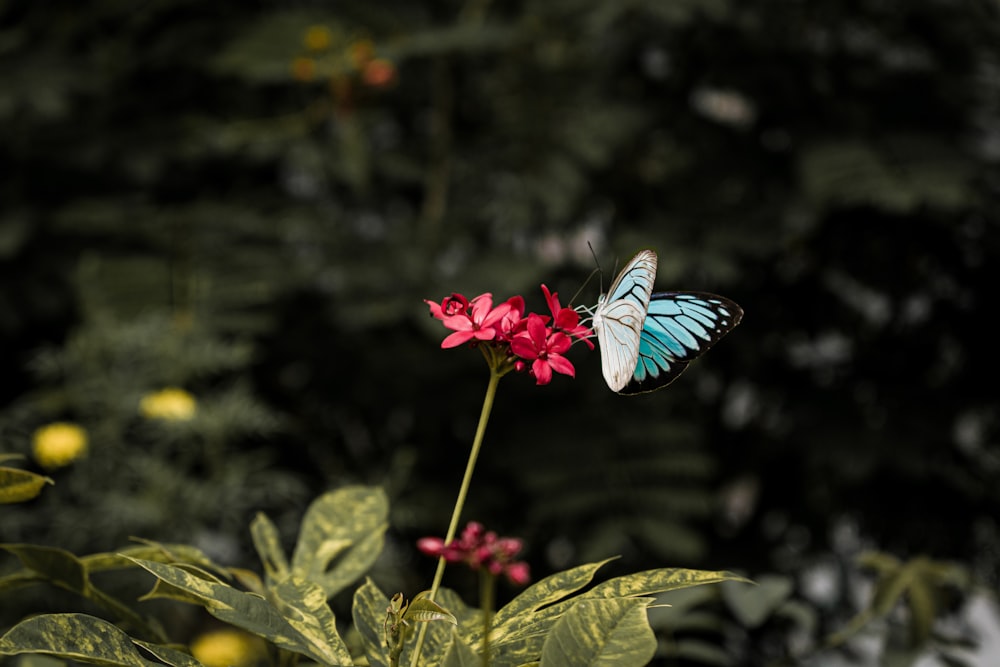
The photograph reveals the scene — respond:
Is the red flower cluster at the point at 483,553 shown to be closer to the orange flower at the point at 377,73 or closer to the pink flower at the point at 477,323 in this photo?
the pink flower at the point at 477,323

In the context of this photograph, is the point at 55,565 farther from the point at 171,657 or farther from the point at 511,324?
the point at 511,324

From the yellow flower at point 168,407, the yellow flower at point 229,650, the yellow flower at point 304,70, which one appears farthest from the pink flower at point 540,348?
the yellow flower at point 304,70

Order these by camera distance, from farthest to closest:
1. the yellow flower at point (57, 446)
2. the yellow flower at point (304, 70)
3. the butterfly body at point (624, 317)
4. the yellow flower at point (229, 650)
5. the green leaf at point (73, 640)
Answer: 1. the yellow flower at point (304, 70)
2. the yellow flower at point (57, 446)
3. the yellow flower at point (229, 650)
4. the butterfly body at point (624, 317)
5. the green leaf at point (73, 640)

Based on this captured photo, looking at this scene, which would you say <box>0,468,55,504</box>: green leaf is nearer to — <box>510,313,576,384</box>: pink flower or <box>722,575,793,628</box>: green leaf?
<box>510,313,576,384</box>: pink flower

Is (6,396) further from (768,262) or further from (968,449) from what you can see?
(968,449)

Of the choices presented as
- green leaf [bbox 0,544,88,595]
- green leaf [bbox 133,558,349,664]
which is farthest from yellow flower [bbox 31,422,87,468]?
green leaf [bbox 133,558,349,664]

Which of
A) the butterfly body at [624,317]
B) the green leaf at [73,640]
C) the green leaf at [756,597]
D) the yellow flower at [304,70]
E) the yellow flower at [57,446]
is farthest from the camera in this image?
the yellow flower at [304,70]

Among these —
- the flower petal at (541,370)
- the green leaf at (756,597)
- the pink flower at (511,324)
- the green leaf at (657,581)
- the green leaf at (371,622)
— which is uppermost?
the pink flower at (511,324)
